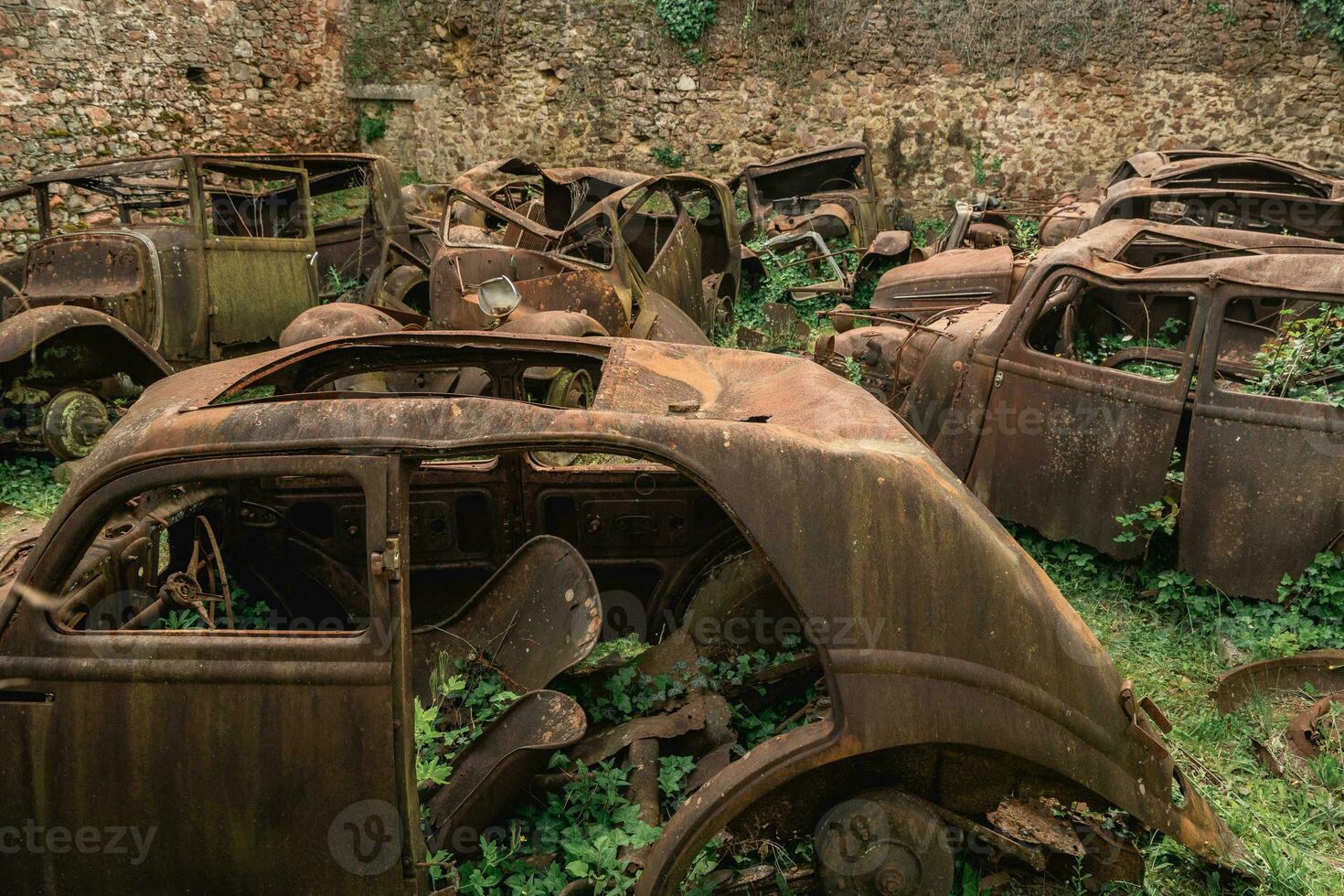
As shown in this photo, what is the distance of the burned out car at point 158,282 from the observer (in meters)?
6.31

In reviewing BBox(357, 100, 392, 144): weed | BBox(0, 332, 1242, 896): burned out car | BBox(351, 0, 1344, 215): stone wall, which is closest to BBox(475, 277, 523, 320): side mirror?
BBox(0, 332, 1242, 896): burned out car

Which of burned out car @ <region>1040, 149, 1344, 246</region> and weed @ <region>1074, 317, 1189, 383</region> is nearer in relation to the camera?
weed @ <region>1074, 317, 1189, 383</region>

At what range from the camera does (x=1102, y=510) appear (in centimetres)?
457

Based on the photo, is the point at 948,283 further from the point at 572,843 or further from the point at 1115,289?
the point at 572,843

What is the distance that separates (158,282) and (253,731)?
630 cm

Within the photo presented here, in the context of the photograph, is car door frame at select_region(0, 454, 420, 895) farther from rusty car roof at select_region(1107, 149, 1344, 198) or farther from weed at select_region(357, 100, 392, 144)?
weed at select_region(357, 100, 392, 144)

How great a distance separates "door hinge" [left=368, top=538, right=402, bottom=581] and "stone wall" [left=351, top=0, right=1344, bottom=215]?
13.8 meters

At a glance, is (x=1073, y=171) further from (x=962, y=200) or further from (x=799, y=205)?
(x=799, y=205)

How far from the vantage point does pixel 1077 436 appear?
465 centimetres

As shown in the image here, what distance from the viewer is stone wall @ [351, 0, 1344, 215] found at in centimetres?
1356

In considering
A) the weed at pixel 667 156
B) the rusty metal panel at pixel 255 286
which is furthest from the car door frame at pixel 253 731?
the weed at pixel 667 156

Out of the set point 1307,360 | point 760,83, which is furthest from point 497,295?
point 760,83

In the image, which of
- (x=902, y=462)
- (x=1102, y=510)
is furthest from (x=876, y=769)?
(x=1102, y=510)

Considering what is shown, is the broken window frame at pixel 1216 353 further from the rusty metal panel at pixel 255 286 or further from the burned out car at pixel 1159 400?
the rusty metal panel at pixel 255 286
